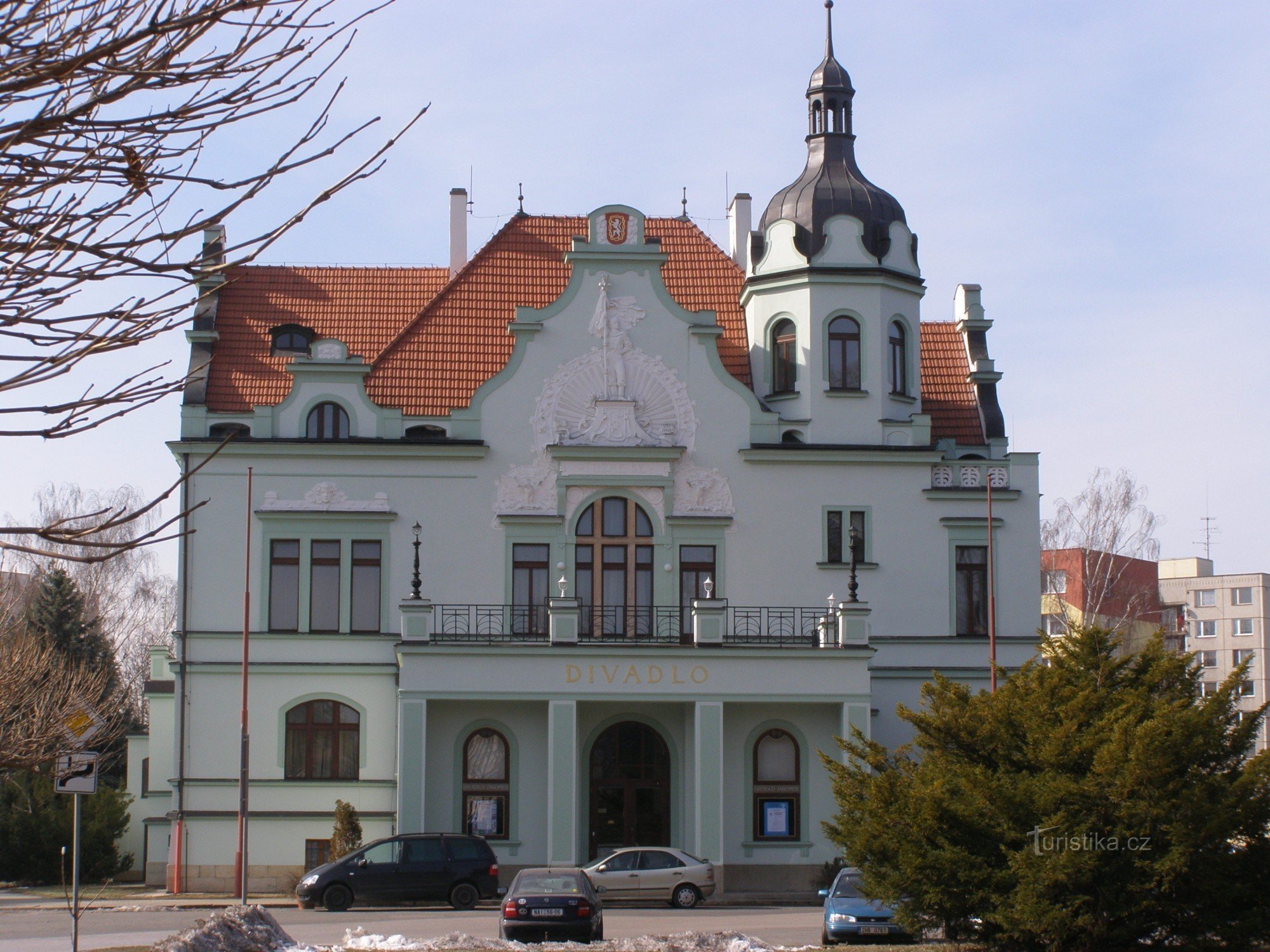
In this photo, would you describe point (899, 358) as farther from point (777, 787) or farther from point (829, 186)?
point (777, 787)

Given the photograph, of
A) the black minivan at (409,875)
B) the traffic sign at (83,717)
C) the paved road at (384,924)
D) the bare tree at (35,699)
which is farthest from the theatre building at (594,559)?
the paved road at (384,924)

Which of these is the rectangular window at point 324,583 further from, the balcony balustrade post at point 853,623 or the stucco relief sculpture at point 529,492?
the balcony balustrade post at point 853,623

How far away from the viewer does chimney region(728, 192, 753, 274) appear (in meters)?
41.0

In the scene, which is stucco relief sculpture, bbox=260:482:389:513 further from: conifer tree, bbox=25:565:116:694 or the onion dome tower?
conifer tree, bbox=25:565:116:694

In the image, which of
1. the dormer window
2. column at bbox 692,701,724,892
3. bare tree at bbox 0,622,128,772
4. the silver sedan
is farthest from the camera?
the dormer window

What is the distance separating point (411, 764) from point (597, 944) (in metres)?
12.1

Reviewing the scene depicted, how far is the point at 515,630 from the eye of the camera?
34.5 meters

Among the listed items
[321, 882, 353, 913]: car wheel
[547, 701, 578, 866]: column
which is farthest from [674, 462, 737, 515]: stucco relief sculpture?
[321, 882, 353, 913]: car wheel

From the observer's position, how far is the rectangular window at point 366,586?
34.6 m

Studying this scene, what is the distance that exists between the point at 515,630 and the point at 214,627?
634cm

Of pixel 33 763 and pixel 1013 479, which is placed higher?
pixel 1013 479

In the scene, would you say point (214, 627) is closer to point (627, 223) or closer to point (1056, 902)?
point (627, 223)

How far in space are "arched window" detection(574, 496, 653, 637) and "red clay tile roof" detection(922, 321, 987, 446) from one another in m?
7.43

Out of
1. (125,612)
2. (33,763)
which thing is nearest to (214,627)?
(33,763)
